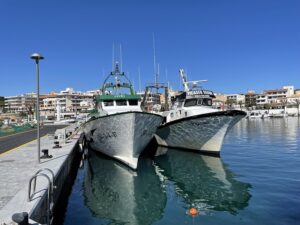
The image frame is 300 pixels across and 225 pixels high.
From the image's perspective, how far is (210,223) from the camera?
36.2 feet

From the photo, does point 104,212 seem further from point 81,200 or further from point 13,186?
point 13,186

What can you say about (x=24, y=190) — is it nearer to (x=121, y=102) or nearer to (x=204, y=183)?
(x=204, y=183)

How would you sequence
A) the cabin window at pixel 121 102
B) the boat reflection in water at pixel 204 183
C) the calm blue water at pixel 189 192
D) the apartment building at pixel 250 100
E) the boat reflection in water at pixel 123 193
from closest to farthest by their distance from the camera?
1. the calm blue water at pixel 189 192
2. the boat reflection in water at pixel 123 193
3. the boat reflection in water at pixel 204 183
4. the cabin window at pixel 121 102
5. the apartment building at pixel 250 100

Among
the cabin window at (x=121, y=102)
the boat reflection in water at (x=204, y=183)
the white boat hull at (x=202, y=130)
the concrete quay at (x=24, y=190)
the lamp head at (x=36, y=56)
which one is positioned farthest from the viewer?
the cabin window at (x=121, y=102)

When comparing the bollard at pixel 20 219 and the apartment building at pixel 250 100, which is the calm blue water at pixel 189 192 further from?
the apartment building at pixel 250 100

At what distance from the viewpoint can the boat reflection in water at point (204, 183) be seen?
1345 cm

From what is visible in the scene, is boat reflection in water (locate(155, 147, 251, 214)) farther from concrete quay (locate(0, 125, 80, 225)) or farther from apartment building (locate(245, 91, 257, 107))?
apartment building (locate(245, 91, 257, 107))

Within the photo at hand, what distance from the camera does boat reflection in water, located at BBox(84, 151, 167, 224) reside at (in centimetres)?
1233

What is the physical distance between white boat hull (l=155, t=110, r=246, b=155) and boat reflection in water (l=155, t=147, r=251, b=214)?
4.13ft

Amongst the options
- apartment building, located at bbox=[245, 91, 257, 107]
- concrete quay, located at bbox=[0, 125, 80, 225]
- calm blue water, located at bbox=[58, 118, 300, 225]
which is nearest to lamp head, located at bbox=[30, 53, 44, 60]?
concrete quay, located at bbox=[0, 125, 80, 225]

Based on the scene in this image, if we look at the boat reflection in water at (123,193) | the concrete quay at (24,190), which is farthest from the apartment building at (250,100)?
the concrete quay at (24,190)

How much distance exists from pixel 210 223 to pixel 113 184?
7688mm

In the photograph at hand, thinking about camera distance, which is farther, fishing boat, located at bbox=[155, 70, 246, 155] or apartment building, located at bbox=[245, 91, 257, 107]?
apartment building, located at bbox=[245, 91, 257, 107]

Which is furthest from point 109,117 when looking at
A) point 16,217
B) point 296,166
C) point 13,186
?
point 16,217
